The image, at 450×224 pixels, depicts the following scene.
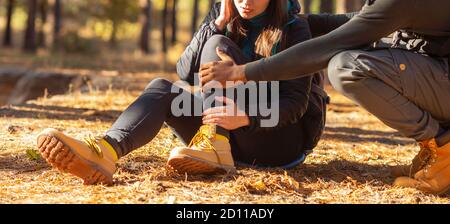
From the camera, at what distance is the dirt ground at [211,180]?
3.36 meters

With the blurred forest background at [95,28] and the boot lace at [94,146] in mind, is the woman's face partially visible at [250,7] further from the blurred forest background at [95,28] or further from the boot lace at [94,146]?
the blurred forest background at [95,28]

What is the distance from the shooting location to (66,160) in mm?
3361

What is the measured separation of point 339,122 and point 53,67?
29.2 ft

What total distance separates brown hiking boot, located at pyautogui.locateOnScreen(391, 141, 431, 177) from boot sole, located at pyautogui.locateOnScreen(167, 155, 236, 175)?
0.97 m

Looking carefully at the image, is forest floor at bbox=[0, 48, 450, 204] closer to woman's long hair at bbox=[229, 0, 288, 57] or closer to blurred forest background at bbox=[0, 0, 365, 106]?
woman's long hair at bbox=[229, 0, 288, 57]

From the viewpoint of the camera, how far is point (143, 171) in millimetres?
3869

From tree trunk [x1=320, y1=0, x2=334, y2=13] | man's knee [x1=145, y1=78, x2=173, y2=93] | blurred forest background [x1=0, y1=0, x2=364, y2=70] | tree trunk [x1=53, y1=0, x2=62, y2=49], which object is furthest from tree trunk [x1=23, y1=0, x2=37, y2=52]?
man's knee [x1=145, y1=78, x2=173, y2=93]

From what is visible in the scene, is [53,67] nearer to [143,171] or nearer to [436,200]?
[143,171]

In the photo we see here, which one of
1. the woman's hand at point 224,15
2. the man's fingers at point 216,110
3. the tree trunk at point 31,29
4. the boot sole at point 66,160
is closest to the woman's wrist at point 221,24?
the woman's hand at point 224,15

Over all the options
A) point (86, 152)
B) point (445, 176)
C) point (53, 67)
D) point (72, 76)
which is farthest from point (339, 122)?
point (53, 67)

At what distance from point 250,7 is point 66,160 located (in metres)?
1.31

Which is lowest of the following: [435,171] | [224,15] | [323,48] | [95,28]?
[95,28]

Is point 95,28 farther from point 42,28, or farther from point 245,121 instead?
point 245,121

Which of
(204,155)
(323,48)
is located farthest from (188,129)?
(323,48)
